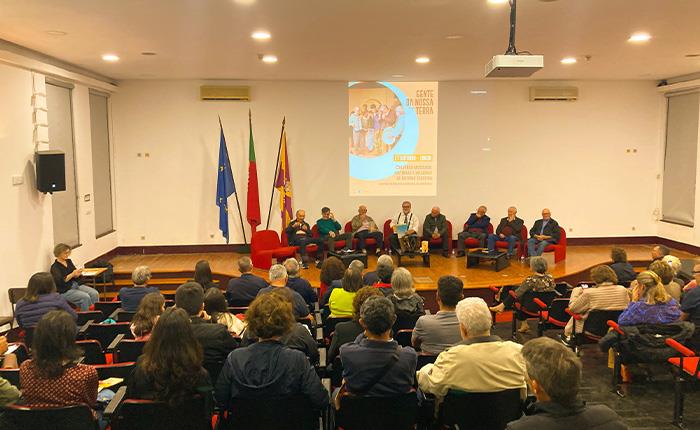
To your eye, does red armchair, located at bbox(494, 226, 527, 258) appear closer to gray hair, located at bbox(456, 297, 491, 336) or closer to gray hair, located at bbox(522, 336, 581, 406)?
gray hair, located at bbox(456, 297, 491, 336)

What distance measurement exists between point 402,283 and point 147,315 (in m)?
2.00

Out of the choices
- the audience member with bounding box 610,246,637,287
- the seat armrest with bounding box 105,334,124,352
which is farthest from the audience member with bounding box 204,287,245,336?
the audience member with bounding box 610,246,637,287

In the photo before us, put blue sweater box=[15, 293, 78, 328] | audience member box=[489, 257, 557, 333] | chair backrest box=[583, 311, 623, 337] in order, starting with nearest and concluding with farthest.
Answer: blue sweater box=[15, 293, 78, 328]
chair backrest box=[583, 311, 623, 337]
audience member box=[489, 257, 557, 333]

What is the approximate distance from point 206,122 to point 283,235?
2.80 m

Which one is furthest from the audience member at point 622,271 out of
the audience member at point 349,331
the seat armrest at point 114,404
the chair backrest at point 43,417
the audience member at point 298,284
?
the chair backrest at point 43,417

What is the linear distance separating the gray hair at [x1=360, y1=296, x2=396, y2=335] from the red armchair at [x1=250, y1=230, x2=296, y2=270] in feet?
22.6

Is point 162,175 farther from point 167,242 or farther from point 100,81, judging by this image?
point 100,81

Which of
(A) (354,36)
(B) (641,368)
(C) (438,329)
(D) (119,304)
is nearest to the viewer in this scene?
(C) (438,329)

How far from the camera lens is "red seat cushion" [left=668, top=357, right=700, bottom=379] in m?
4.38

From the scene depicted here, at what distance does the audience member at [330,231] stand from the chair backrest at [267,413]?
25.1ft

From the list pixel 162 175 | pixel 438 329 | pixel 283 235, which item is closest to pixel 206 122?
pixel 162 175

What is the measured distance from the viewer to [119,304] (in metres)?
6.07

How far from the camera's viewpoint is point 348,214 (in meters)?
12.0

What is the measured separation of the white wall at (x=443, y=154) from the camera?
450 inches
